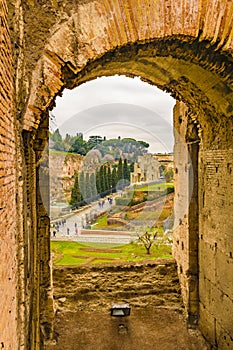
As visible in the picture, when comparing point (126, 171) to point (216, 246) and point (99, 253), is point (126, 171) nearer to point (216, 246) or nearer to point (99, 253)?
point (99, 253)

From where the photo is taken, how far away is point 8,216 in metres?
2.77

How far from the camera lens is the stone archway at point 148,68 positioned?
11.3ft

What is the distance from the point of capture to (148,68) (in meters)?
5.64

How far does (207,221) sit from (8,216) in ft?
15.3

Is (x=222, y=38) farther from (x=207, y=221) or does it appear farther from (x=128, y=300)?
(x=128, y=300)

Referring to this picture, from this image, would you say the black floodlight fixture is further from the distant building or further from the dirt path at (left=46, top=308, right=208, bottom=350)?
the distant building

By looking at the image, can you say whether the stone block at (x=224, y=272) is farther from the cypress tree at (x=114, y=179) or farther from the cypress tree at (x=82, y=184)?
the cypress tree at (x=114, y=179)

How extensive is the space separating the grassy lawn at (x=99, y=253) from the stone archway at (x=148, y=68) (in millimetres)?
2513

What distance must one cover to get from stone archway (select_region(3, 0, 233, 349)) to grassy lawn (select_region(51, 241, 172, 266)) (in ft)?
8.25

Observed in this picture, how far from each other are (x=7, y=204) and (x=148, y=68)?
144 inches

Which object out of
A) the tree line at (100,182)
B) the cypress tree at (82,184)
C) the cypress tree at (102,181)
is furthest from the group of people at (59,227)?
the cypress tree at (102,181)

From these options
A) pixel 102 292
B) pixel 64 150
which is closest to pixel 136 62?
pixel 64 150

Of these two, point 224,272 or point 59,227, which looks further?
point 59,227

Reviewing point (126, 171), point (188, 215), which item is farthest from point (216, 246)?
point (126, 171)
